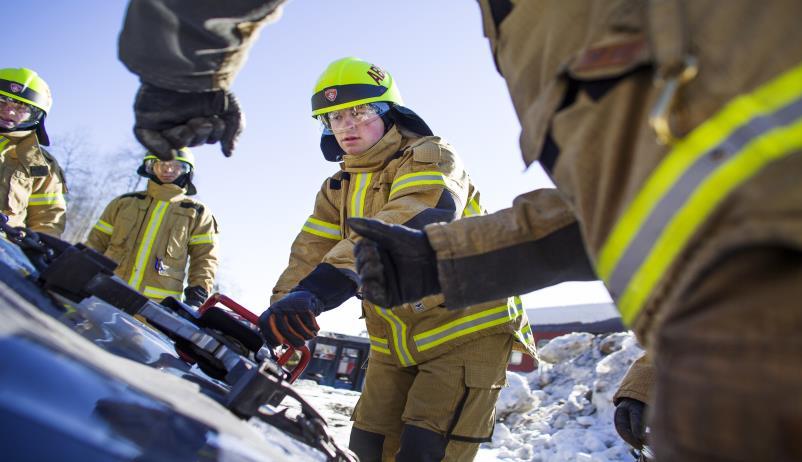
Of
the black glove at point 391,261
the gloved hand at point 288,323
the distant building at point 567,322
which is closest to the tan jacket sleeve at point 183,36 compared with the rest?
the black glove at point 391,261

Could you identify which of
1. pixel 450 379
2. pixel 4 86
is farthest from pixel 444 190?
pixel 4 86

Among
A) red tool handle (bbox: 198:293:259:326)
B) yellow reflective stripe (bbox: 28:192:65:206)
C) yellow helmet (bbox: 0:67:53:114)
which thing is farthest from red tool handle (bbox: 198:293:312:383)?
yellow helmet (bbox: 0:67:53:114)

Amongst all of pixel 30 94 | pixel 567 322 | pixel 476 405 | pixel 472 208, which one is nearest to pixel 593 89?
pixel 476 405

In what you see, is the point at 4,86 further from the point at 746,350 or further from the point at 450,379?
the point at 746,350

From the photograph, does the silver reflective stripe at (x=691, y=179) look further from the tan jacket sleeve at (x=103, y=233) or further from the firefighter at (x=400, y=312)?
the tan jacket sleeve at (x=103, y=233)

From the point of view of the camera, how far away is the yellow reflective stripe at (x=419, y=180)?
2326mm

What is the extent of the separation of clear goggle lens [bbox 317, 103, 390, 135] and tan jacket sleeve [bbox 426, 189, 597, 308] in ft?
6.11

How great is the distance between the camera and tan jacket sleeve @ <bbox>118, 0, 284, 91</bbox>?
131cm

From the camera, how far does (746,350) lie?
55 centimetres

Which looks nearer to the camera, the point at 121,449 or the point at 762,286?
the point at 762,286

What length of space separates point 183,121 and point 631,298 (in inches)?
46.1

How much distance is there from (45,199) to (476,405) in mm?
4347

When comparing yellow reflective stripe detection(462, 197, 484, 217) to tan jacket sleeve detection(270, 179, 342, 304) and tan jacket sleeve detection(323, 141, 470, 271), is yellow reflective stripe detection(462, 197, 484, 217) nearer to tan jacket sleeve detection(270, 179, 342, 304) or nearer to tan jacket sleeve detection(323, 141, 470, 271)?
tan jacket sleeve detection(323, 141, 470, 271)

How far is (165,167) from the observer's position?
17.5ft
